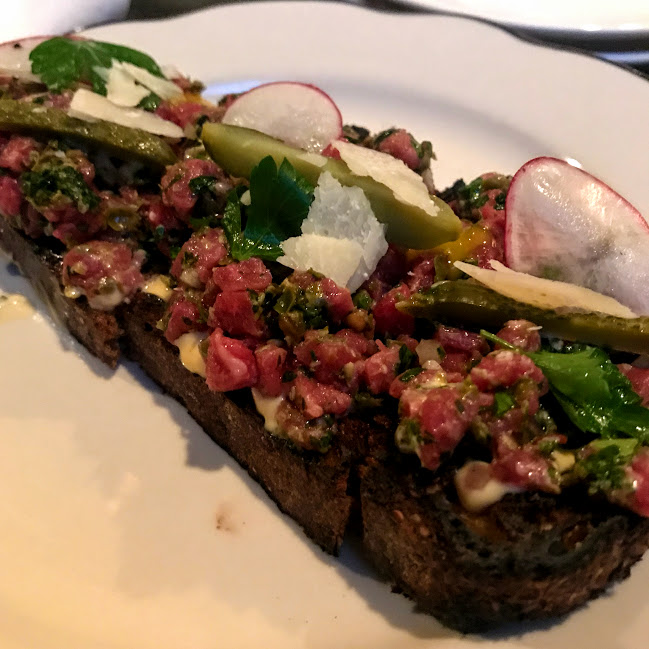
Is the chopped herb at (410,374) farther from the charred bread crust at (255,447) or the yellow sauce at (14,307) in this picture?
the yellow sauce at (14,307)

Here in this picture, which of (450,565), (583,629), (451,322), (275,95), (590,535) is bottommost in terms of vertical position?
(583,629)

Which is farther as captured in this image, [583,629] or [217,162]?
[217,162]

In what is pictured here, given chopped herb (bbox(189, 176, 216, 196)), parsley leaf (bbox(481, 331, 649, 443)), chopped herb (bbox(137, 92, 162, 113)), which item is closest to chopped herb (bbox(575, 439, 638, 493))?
parsley leaf (bbox(481, 331, 649, 443))

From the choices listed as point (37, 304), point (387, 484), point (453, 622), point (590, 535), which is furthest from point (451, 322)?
point (37, 304)

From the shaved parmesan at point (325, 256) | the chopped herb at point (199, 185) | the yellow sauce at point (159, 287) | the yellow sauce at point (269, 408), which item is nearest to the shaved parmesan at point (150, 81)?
the chopped herb at point (199, 185)

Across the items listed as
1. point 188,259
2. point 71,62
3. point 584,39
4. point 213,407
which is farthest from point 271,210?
point 584,39

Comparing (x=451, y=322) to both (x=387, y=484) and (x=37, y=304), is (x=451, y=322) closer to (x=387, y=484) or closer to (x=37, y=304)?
(x=387, y=484)

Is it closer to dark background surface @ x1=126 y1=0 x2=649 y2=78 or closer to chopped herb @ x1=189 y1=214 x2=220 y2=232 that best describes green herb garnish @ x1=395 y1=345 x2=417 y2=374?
chopped herb @ x1=189 y1=214 x2=220 y2=232

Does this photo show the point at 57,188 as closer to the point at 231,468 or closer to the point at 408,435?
the point at 231,468
